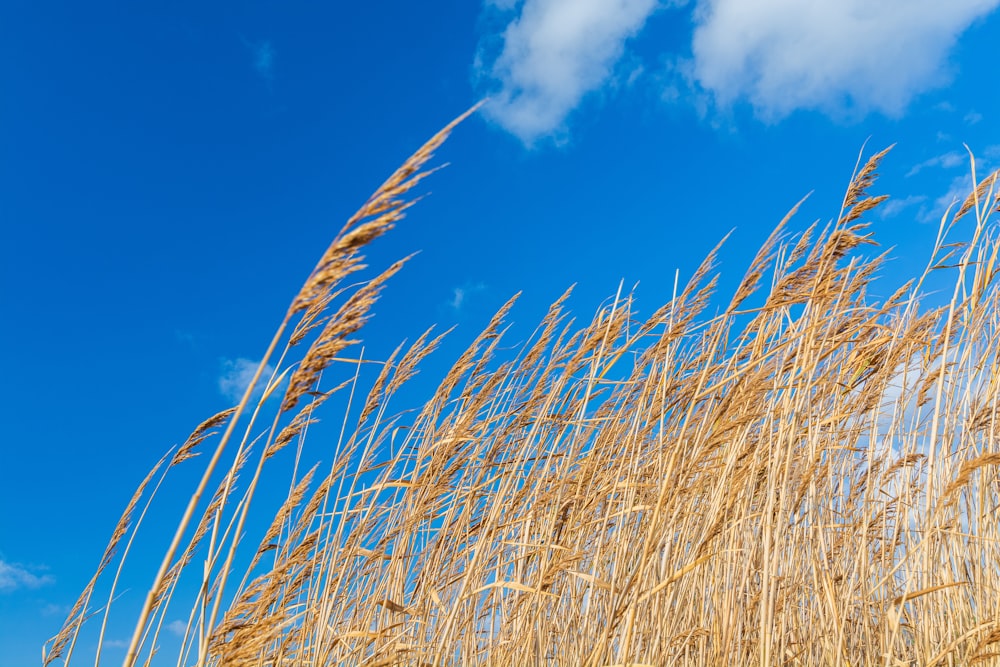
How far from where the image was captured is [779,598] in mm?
2260

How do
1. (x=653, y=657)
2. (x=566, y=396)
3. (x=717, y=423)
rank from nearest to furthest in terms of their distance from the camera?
(x=717, y=423)
(x=653, y=657)
(x=566, y=396)

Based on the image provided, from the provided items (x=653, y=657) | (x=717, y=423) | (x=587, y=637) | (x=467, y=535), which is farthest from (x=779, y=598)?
(x=467, y=535)

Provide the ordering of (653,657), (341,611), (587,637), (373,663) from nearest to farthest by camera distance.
→ (373,663) → (653,657) → (587,637) → (341,611)

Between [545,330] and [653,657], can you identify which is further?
[545,330]

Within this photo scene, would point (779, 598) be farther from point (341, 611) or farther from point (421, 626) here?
point (341, 611)

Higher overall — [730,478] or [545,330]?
[545,330]

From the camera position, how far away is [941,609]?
7.97ft

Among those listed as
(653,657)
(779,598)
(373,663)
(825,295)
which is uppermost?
(825,295)

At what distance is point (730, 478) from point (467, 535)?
39.3 inches

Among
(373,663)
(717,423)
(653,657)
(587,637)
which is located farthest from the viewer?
(587,637)

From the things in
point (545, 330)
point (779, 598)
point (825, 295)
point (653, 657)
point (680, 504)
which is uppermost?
point (545, 330)

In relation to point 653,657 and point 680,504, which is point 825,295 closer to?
point 680,504

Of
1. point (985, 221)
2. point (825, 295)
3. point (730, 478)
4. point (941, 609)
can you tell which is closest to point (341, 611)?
point (730, 478)

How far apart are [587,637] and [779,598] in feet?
2.05
